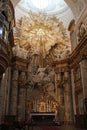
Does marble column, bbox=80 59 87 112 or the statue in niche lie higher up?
the statue in niche

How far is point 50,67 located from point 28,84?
9.10 feet

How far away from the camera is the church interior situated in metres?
13.8

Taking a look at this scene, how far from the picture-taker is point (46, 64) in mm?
17234

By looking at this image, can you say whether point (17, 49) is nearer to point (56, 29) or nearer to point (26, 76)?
point (26, 76)

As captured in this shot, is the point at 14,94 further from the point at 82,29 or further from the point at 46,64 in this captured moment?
the point at 82,29

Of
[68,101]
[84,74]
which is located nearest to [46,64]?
[68,101]

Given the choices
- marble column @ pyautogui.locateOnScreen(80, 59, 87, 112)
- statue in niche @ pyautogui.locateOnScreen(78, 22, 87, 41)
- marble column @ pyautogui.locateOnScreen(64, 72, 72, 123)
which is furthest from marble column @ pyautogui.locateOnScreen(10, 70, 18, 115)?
statue in niche @ pyautogui.locateOnScreen(78, 22, 87, 41)

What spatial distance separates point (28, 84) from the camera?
16250 mm

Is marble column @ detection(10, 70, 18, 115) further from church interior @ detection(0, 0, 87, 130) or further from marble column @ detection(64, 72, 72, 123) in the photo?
marble column @ detection(64, 72, 72, 123)

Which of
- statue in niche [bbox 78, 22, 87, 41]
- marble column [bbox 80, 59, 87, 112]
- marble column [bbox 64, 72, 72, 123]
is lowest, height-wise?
marble column [bbox 64, 72, 72, 123]

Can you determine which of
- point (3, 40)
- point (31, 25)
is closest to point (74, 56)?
point (31, 25)

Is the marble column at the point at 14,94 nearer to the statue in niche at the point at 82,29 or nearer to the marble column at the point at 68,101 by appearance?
the marble column at the point at 68,101

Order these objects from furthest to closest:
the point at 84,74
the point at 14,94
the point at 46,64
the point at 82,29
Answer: the point at 46,64 → the point at 14,94 → the point at 82,29 → the point at 84,74

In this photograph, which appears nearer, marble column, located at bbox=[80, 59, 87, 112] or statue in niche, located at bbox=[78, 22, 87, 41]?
marble column, located at bbox=[80, 59, 87, 112]
